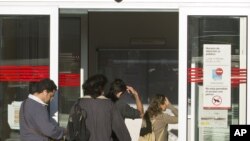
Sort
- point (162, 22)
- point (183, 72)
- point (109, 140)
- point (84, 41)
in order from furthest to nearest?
1. point (162, 22)
2. point (84, 41)
3. point (183, 72)
4. point (109, 140)

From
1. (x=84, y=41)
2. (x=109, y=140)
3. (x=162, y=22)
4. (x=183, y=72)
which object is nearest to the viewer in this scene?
(x=109, y=140)

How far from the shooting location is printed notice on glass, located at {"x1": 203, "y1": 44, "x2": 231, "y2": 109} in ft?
17.6

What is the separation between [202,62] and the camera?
213 inches

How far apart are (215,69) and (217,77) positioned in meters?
0.09

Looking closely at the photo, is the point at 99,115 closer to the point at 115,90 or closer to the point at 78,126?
the point at 78,126

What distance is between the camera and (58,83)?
5.45 metres

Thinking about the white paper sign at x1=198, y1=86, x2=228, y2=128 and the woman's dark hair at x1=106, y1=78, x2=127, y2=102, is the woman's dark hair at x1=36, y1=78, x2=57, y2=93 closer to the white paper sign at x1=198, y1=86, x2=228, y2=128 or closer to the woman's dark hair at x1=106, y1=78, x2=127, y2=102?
→ the woman's dark hair at x1=106, y1=78, x2=127, y2=102

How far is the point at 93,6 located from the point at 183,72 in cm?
119

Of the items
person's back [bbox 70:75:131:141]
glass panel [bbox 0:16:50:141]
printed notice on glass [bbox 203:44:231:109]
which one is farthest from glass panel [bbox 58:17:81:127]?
printed notice on glass [bbox 203:44:231:109]

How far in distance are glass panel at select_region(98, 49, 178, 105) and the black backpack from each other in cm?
383

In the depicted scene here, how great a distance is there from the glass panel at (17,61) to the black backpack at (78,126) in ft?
3.55

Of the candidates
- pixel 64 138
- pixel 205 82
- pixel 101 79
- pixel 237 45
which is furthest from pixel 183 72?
pixel 64 138

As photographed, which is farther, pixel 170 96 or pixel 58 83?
pixel 170 96

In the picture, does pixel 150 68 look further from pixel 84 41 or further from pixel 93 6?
pixel 93 6
